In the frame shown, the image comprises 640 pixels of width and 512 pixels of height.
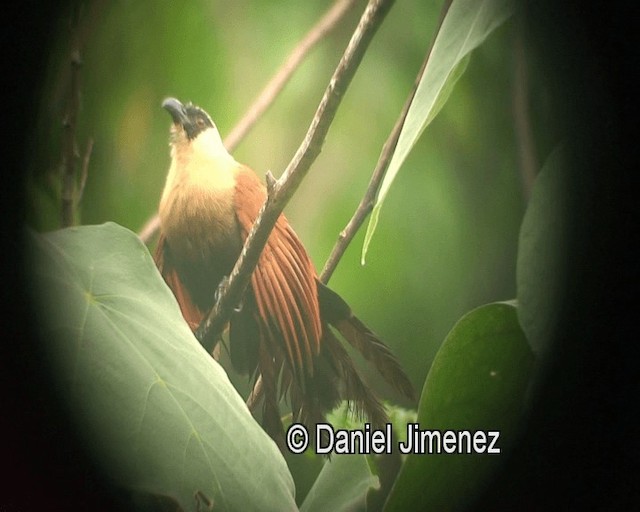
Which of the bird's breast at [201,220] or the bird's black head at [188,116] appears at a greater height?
the bird's black head at [188,116]

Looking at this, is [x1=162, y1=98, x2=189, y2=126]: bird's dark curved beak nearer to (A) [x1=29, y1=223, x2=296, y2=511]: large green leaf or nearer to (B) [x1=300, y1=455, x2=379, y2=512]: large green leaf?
(A) [x1=29, y1=223, x2=296, y2=511]: large green leaf

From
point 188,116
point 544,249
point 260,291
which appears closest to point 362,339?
point 260,291

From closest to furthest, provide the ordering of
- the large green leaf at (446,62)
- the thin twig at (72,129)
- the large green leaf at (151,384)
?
1. the large green leaf at (446,62)
2. the large green leaf at (151,384)
3. the thin twig at (72,129)

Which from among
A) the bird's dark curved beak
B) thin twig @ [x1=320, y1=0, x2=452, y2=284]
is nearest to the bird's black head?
the bird's dark curved beak

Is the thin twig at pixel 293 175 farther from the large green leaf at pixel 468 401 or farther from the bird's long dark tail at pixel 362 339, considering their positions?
the large green leaf at pixel 468 401

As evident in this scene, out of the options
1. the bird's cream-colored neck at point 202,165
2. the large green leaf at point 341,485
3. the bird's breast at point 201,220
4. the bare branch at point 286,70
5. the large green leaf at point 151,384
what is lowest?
the large green leaf at point 341,485

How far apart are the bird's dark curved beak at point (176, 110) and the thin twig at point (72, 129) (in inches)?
4.2

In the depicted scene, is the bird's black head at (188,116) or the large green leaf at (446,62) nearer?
the large green leaf at (446,62)

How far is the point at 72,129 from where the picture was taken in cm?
89

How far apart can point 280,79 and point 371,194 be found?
0.17m

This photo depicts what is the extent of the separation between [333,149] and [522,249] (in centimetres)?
24

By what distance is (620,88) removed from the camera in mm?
890

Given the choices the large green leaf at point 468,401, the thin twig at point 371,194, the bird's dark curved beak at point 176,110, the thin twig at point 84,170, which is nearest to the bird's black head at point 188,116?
the bird's dark curved beak at point 176,110

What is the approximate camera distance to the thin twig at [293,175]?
837mm
